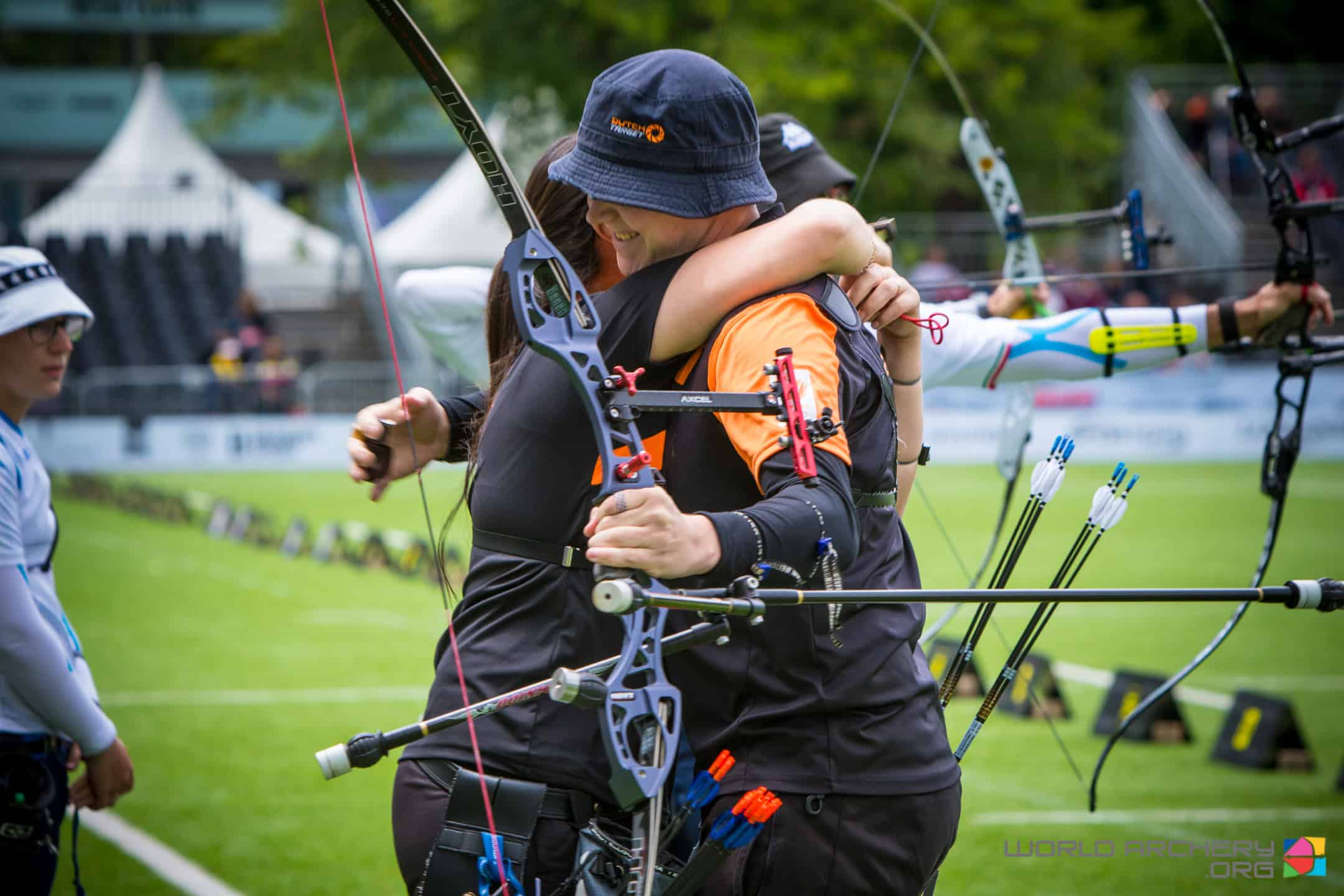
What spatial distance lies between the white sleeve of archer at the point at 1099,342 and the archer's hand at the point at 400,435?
140 centimetres

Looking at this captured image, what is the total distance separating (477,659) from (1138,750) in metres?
5.71

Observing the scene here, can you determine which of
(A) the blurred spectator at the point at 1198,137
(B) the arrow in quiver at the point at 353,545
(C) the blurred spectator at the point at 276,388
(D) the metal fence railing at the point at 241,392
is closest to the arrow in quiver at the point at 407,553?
(B) the arrow in quiver at the point at 353,545

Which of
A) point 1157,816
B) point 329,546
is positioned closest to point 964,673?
point 1157,816

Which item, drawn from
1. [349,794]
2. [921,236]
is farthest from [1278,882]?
[921,236]

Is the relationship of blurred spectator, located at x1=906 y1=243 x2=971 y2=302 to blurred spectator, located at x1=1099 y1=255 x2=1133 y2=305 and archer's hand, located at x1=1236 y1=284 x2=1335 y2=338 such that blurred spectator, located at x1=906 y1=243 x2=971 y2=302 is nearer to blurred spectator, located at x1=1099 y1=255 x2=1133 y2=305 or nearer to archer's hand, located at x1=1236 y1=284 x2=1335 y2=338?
blurred spectator, located at x1=1099 y1=255 x2=1133 y2=305

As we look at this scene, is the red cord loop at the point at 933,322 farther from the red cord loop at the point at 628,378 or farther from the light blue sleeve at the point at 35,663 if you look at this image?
the light blue sleeve at the point at 35,663

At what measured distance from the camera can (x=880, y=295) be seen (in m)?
2.42

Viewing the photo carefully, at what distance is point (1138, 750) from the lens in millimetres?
7348

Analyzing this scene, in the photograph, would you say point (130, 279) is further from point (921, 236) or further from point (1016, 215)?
point (1016, 215)

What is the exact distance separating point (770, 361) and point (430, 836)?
895mm

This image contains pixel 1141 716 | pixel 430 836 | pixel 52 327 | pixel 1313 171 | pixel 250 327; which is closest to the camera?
pixel 430 836

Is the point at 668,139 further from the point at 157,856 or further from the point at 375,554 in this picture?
the point at 375,554

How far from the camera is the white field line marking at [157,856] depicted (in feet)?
17.8

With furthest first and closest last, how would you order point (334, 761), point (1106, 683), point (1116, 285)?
point (1116, 285)
point (1106, 683)
point (334, 761)
